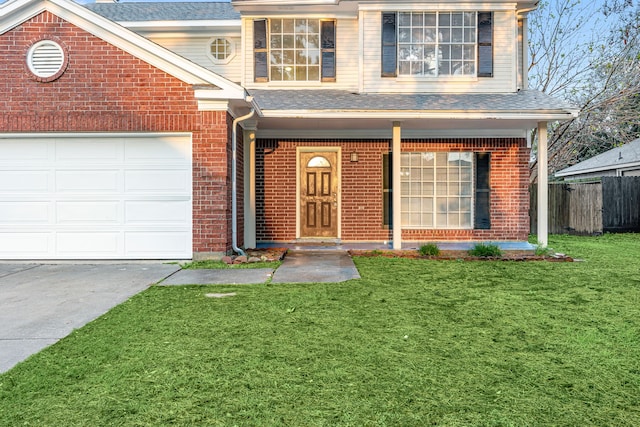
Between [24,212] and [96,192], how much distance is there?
134 cm

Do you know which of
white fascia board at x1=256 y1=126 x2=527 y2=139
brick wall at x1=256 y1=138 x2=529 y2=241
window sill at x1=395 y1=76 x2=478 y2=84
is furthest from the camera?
brick wall at x1=256 y1=138 x2=529 y2=241

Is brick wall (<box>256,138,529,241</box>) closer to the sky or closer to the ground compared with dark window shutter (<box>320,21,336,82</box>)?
closer to the ground

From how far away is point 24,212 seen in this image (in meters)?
8.18

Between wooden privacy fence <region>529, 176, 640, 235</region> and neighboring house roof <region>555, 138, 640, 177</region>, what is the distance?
2925 millimetres

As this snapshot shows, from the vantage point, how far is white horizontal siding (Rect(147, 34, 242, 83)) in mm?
11484

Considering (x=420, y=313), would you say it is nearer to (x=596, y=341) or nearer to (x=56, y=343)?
(x=596, y=341)

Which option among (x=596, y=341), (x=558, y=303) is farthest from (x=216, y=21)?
(x=596, y=341)

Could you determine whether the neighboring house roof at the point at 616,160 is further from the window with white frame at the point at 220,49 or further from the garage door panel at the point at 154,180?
the garage door panel at the point at 154,180

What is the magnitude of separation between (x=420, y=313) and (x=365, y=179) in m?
6.43

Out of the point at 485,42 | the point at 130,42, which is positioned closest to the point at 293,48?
the point at 130,42

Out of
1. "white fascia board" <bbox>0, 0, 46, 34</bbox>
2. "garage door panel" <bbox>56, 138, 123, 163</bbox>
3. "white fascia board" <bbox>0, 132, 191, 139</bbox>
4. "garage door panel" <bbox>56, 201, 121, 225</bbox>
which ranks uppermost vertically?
"white fascia board" <bbox>0, 0, 46, 34</bbox>

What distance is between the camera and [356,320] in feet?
14.2

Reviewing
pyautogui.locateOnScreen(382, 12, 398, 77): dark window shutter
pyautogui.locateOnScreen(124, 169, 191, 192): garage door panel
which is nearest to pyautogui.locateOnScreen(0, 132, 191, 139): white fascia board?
pyautogui.locateOnScreen(124, 169, 191, 192): garage door panel

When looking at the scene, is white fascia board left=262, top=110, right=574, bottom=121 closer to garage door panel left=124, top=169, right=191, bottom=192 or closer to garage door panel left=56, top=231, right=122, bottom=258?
garage door panel left=124, top=169, right=191, bottom=192
